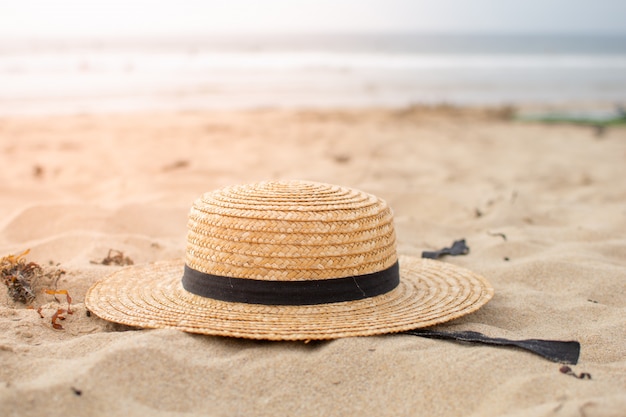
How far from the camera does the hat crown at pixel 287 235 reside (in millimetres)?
2396

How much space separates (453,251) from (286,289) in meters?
1.54

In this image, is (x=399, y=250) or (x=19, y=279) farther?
(x=399, y=250)

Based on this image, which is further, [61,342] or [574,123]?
[574,123]

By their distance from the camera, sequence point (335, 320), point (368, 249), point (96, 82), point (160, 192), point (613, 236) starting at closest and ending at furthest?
point (335, 320)
point (368, 249)
point (613, 236)
point (160, 192)
point (96, 82)


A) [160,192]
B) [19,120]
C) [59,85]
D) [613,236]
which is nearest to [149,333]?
[613,236]

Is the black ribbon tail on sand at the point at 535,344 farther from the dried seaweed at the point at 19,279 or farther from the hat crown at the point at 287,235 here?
the dried seaweed at the point at 19,279

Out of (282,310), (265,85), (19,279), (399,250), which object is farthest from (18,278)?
(265,85)

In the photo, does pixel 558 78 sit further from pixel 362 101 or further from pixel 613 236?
pixel 613 236

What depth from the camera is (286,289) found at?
7.86ft

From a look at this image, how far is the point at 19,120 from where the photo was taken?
9.89 m

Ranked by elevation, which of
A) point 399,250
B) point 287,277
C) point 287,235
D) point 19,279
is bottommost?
point 399,250

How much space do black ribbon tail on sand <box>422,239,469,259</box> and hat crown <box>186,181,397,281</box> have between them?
1.04 metres

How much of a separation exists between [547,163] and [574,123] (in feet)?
11.7

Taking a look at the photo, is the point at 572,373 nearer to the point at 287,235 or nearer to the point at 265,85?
the point at 287,235
